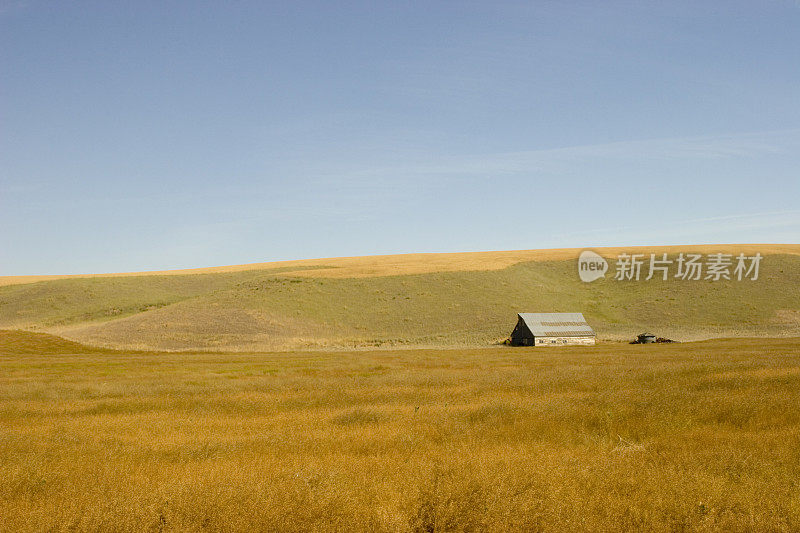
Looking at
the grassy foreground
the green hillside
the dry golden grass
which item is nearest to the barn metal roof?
the green hillside

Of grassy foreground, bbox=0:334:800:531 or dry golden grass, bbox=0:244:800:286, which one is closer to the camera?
grassy foreground, bbox=0:334:800:531

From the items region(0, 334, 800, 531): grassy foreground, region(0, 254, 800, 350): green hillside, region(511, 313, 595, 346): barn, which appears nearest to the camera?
region(0, 334, 800, 531): grassy foreground

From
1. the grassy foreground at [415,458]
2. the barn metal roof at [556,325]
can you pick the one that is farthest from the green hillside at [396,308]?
the grassy foreground at [415,458]

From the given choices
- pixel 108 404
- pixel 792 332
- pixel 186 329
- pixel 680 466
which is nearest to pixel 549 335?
pixel 792 332

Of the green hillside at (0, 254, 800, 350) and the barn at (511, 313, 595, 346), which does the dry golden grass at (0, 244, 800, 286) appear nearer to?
the green hillside at (0, 254, 800, 350)

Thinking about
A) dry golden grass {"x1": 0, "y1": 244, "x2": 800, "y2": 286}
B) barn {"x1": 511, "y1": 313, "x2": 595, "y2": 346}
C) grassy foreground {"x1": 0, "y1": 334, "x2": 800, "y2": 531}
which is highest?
dry golden grass {"x1": 0, "y1": 244, "x2": 800, "y2": 286}

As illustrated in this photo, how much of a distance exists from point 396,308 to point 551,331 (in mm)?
27797

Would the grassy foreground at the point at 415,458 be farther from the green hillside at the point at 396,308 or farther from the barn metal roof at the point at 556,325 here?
the green hillside at the point at 396,308

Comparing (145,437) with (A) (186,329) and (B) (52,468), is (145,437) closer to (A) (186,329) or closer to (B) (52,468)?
(B) (52,468)

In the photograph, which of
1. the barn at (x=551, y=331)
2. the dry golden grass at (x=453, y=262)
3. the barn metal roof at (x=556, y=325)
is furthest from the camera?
the dry golden grass at (x=453, y=262)

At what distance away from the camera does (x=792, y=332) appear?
73438 mm

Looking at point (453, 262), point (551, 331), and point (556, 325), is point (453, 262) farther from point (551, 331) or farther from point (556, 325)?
point (551, 331)

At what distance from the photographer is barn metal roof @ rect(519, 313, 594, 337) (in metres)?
70.1

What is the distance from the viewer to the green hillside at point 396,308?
75.0 meters
